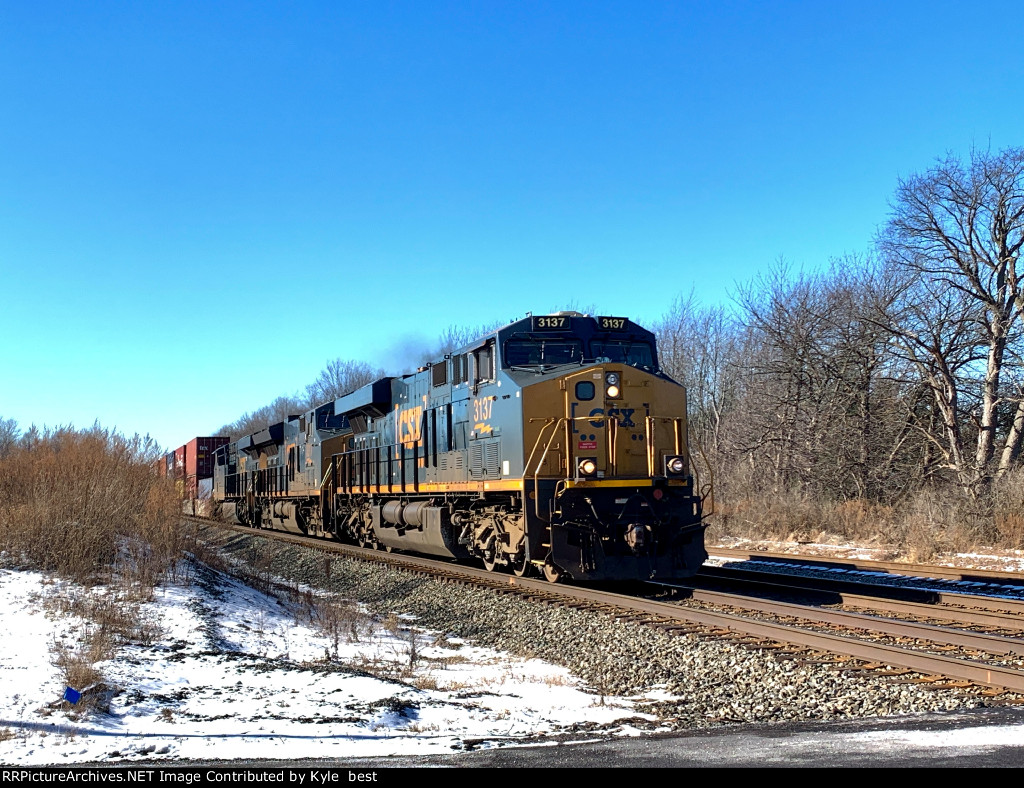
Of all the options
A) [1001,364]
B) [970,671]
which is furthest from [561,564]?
[1001,364]

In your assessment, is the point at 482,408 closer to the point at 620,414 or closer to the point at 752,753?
the point at 620,414

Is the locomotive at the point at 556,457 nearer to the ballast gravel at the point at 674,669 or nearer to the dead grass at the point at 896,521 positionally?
the ballast gravel at the point at 674,669

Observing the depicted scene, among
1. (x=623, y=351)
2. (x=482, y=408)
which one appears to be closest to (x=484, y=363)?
(x=482, y=408)

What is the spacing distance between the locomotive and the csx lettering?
0.05 meters

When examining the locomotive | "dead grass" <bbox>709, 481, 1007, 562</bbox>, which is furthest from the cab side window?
"dead grass" <bbox>709, 481, 1007, 562</bbox>

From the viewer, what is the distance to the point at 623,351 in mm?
13227

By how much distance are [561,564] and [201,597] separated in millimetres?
4669

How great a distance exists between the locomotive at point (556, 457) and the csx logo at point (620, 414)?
0.02 meters

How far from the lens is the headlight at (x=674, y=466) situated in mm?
11984

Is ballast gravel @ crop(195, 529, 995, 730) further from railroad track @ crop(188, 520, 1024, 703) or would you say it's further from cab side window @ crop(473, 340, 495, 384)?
cab side window @ crop(473, 340, 495, 384)

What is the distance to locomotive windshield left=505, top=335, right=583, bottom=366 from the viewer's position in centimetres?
1288

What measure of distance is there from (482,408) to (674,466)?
3297 mm

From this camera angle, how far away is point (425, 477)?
1620 centimetres
